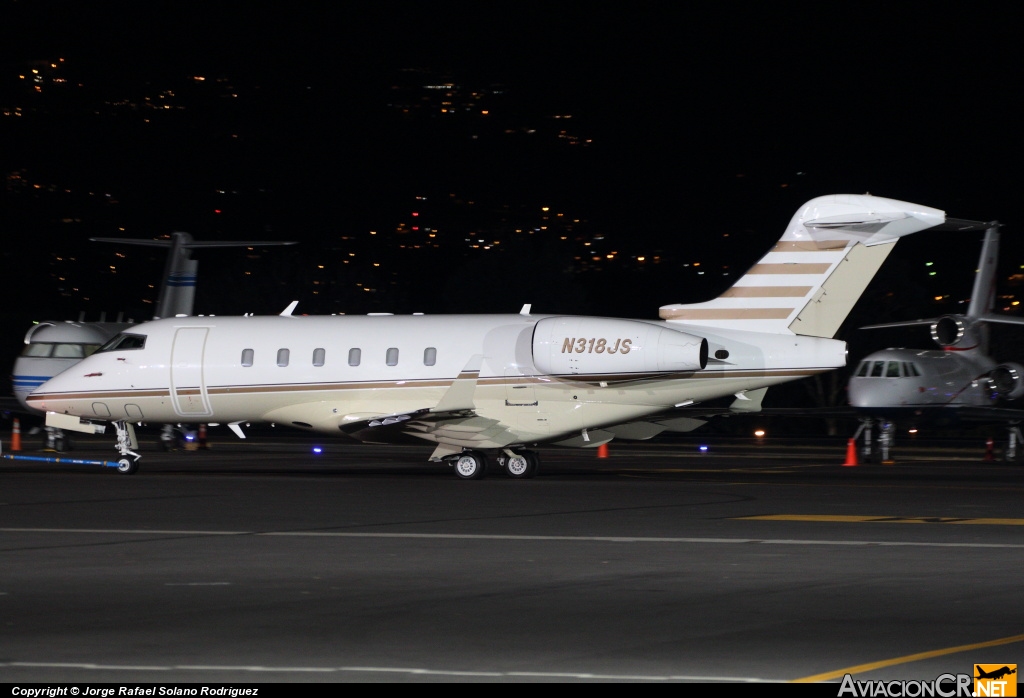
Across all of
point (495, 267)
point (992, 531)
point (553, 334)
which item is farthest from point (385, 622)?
point (495, 267)

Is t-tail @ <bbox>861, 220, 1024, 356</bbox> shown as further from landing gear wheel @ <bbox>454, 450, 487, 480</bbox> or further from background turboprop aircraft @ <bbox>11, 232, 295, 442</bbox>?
background turboprop aircraft @ <bbox>11, 232, 295, 442</bbox>

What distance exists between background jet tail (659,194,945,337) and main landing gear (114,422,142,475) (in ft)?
34.1

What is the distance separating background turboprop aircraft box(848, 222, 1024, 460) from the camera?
32219mm

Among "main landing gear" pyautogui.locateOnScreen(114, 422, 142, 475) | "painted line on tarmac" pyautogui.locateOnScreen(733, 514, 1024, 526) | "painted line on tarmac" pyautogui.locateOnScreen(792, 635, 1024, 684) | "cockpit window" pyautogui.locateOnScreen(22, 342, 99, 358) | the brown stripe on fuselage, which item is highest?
"painted line on tarmac" pyautogui.locateOnScreen(792, 635, 1024, 684)

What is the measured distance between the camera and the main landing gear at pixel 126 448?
78.2 ft

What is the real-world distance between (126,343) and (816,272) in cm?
1248

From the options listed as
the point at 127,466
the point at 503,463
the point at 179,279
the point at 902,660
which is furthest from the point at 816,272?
the point at 179,279

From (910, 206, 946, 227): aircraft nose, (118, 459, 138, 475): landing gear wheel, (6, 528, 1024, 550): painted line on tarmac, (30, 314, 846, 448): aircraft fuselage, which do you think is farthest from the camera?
(118, 459, 138, 475): landing gear wheel

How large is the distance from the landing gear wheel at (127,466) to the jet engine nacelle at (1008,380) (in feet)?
71.3

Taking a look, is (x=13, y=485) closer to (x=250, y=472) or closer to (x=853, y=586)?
(x=250, y=472)

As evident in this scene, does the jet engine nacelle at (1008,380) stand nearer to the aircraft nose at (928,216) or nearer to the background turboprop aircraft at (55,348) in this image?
the aircraft nose at (928,216)

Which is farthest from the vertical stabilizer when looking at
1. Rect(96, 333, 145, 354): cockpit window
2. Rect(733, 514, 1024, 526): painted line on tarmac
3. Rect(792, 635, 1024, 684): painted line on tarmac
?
Rect(792, 635, 1024, 684): painted line on tarmac

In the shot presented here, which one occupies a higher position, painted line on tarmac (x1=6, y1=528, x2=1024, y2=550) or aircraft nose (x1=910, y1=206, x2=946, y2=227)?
aircraft nose (x1=910, y1=206, x2=946, y2=227)

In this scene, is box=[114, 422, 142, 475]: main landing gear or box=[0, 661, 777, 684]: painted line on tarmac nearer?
box=[0, 661, 777, 684]: painted line on tarmac
